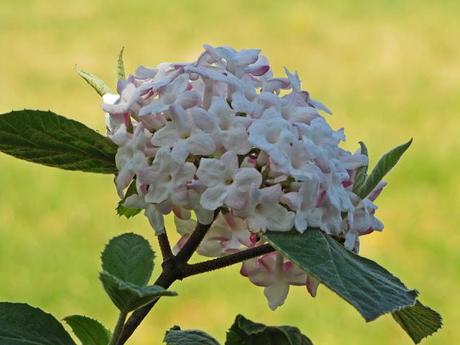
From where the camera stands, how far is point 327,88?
431 cm

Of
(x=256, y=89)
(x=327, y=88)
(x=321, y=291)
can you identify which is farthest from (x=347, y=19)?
(x=256, y=89)

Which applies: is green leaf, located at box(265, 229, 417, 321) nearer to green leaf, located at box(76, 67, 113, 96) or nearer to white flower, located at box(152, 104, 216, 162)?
white flower, located at box(152, 104, 216, 162)

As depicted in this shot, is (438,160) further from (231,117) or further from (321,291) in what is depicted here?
(231,117)

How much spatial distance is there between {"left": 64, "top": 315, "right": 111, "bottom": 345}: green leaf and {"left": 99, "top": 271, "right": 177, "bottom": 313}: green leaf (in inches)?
4.0

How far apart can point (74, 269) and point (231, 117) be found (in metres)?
2.38

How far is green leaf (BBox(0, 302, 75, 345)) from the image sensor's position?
664 millimetres

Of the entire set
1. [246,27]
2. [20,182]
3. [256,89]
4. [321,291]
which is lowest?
[256,89]

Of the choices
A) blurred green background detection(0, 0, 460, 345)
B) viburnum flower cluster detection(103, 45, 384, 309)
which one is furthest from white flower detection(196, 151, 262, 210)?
blurred green background detection(0, 0, 460, 345)

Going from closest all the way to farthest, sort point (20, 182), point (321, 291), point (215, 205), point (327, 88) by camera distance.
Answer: point (215, 205), point (321, 291), point (20, 182), point (327, 88)

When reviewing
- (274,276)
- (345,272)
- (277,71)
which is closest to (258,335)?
(274,276)

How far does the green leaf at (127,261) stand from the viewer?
0.66m

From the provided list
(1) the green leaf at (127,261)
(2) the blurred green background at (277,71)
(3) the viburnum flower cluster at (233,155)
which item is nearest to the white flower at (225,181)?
(3) the viburnum flower cluster at (233,155)

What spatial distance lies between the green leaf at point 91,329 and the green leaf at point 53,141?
0.11 meters

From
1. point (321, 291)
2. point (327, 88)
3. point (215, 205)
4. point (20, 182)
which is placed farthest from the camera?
point (327, 88)
